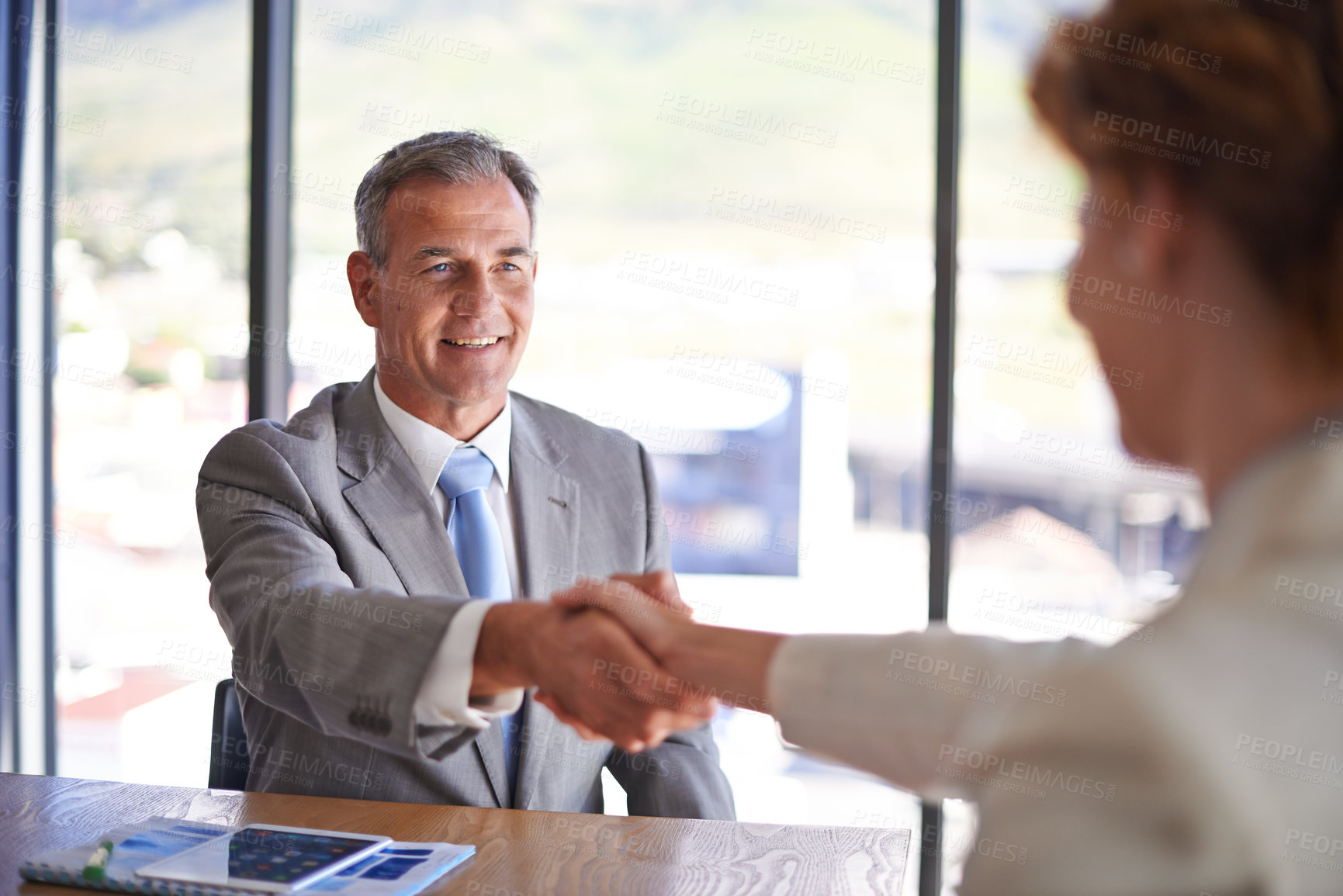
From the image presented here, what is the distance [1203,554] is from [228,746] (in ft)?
6.25

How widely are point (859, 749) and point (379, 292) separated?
181 centimetres

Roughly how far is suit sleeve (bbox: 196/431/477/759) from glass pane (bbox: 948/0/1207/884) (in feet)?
5.76

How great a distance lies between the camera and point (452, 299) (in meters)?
2.36

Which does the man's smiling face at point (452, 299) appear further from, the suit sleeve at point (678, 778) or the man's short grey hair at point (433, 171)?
the suit sleeve at point (678, 778)

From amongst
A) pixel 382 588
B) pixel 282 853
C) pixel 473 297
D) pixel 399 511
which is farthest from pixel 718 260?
pixel 282 853

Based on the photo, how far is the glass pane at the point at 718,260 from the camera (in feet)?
10.7

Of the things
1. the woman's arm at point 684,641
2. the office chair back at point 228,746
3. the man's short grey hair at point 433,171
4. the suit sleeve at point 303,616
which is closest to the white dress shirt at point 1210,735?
the woman's arm at point 684,641

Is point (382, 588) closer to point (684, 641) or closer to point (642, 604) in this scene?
point (642, 604)

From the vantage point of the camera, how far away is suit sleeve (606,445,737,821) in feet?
7.06

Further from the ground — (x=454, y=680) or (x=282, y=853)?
(x=454, y=680)

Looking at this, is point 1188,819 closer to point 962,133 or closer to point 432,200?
point 432,200

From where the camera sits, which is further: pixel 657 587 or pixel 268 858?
pixel 657 587

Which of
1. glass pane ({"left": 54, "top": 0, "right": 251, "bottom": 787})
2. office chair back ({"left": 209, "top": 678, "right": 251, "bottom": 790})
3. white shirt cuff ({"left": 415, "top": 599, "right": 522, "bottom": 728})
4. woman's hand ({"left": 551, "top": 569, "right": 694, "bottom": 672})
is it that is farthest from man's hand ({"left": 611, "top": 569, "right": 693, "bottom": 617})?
glass pane ({"left": 54, "top": 0, "right": 251, "bottom": 787})

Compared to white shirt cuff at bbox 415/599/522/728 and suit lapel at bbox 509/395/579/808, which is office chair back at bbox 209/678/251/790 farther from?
white shirt cuff at bbox 415/599/522/728
